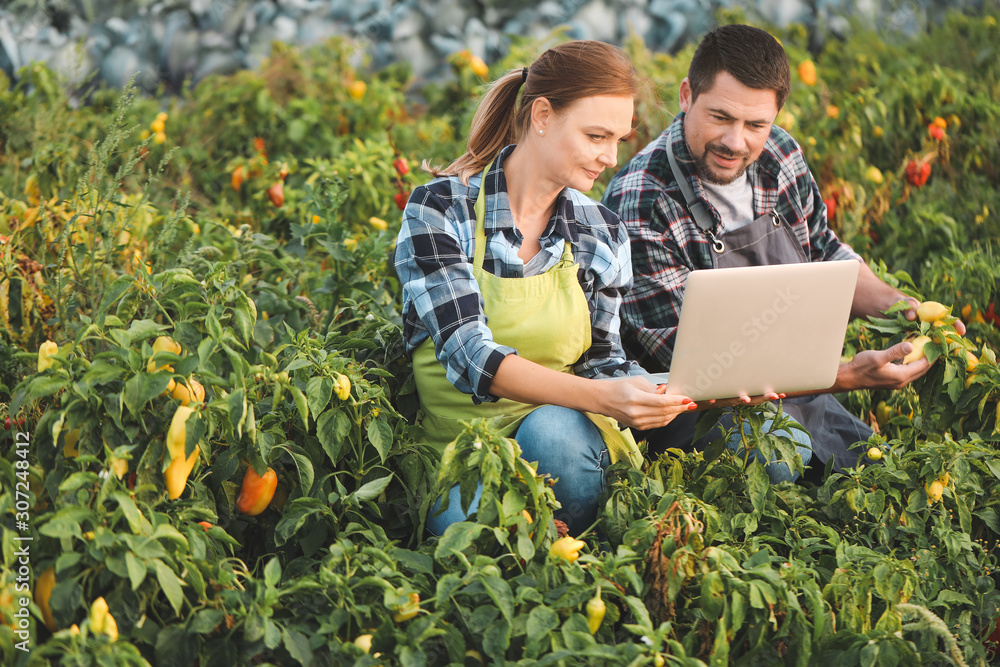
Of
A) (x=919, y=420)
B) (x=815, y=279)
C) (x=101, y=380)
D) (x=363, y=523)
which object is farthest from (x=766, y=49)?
(x=101, y=380)

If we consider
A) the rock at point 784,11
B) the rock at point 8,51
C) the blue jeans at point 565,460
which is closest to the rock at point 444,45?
the rock at point 784,11

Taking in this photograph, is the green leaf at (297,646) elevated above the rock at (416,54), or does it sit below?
above

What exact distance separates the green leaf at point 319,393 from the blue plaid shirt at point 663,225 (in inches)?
34.1

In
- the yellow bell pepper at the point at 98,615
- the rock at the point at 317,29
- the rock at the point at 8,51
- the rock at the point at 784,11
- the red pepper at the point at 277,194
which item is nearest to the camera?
the yellow bell pepper at the point at 98,615

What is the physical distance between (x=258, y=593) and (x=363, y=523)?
36cm

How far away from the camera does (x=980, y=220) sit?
3217 millimetres

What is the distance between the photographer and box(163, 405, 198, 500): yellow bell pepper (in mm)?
1455

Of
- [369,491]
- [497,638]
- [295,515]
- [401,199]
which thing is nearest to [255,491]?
[295,515]

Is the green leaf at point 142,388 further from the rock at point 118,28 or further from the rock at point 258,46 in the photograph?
the rock at point 118,28

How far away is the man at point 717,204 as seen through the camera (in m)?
2.15

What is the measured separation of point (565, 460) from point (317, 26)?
391 cm

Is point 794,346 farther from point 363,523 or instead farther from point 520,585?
point 363,523

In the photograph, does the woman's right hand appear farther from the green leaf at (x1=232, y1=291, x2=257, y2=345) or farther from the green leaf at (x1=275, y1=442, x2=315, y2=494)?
the green leaf at (x1=232, y1=291, x2=257, y2=345)

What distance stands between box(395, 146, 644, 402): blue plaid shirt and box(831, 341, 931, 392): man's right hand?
0.46m
